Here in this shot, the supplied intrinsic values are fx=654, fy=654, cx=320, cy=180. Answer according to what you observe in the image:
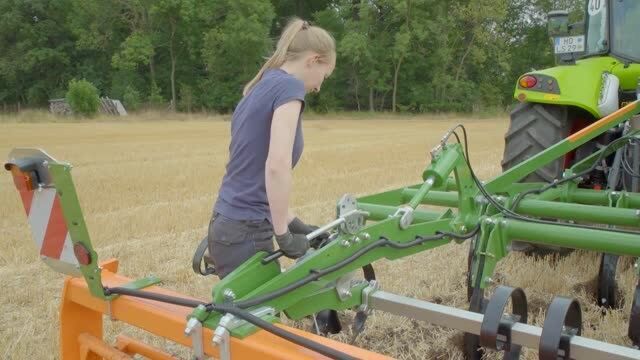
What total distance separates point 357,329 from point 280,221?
21.7 inches

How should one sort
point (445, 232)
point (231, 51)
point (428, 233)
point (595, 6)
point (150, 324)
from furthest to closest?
point (231, 51)
point (595, 6)
point (445, 232)
point (428, 233)
point (150, 324)

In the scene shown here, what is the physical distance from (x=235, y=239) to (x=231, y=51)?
31.4m

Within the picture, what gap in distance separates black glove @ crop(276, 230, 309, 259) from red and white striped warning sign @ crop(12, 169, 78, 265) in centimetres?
71

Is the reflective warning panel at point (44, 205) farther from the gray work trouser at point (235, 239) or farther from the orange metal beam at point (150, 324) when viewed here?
the gray work trouser at point (235, 239)

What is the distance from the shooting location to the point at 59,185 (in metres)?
2.06

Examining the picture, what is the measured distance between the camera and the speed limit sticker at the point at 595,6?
495cm

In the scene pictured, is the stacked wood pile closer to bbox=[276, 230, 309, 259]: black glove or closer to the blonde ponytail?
the blonde ponytail

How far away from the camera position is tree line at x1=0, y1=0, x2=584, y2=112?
1312 inches

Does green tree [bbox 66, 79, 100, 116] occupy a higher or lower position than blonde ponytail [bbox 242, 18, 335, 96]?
lower

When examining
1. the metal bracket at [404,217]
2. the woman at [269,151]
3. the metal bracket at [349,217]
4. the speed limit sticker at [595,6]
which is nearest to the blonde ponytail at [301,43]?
the woman at [269,151]

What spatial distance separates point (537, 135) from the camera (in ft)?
14.3

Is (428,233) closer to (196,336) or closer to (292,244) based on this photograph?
(292,244)

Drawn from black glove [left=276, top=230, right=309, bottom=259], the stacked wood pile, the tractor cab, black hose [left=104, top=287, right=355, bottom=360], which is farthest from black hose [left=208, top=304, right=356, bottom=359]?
the stacked wood pile

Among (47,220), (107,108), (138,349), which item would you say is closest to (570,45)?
(138,349)
